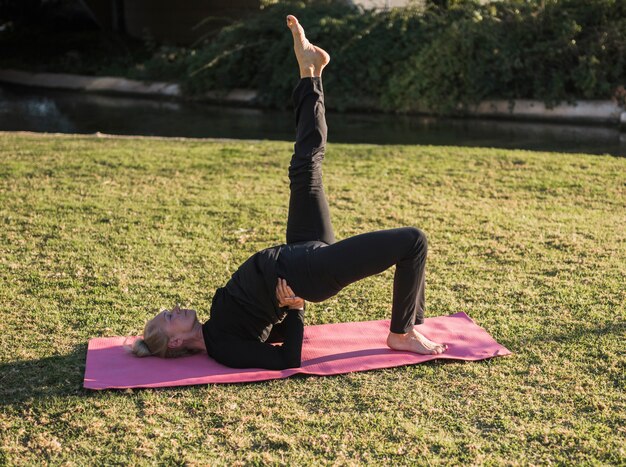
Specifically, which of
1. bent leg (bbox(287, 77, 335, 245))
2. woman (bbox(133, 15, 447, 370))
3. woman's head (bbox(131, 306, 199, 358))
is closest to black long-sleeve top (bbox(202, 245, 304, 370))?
woman (bbox(133, 15, 447, 370))

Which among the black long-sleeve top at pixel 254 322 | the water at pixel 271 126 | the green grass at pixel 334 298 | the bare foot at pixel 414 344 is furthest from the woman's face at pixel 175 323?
the water at pixel 271 126

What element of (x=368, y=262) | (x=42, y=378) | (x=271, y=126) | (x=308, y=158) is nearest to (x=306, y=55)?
(x=308, y=158)

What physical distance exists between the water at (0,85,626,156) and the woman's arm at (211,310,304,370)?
7.19 m

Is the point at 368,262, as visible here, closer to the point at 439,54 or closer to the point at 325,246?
the point at 325,246

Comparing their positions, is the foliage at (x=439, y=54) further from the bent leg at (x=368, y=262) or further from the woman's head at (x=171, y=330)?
the woman's head at (x=171, y=330)

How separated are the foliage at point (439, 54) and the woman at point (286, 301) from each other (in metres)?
9.27

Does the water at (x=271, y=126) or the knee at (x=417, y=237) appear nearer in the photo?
the knee at (x=417, y=237)

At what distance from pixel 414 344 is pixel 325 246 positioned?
2.09 ft

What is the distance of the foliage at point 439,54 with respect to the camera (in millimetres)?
12438

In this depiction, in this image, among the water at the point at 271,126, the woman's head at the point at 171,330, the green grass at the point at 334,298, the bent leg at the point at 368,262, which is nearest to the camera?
the green grass at the point at 334,298

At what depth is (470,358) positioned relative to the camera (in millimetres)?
3824

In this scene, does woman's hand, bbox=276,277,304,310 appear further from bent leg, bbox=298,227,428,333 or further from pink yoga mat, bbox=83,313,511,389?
pink yoga mat, bbox=83,313,511,389

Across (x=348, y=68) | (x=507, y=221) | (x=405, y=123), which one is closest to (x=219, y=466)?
(x=507, y=221)

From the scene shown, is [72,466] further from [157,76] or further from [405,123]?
[157,76]
